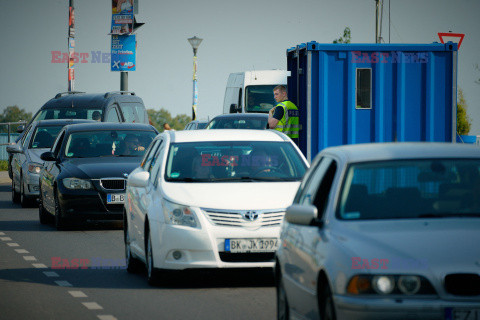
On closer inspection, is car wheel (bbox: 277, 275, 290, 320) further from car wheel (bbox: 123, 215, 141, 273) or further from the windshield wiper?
car wheel (bbox: 123, 215, 141, 273)

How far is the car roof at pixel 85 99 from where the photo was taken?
30.0 metres

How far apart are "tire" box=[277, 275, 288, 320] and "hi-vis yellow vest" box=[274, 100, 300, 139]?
9.59 meters

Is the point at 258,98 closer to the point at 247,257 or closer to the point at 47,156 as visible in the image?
the point at 47,156

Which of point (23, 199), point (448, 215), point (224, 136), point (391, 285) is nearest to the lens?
point (391, 285)

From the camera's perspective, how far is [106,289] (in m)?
12.0

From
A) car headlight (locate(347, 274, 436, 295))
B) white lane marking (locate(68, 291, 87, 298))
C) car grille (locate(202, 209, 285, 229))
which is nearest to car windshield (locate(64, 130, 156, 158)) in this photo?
white lane marking (locate(68, 291, 87, 298))

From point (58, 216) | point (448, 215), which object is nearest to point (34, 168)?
point (58, 216)

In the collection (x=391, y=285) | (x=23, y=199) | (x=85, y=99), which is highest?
(x=85, y=99)

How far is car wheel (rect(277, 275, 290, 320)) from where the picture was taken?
8453mm

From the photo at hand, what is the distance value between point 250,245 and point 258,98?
23.7 meters

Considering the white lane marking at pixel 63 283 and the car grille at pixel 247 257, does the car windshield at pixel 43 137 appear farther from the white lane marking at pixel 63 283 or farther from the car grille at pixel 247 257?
the car grille at pixel 247 257

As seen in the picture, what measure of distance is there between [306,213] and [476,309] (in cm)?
141

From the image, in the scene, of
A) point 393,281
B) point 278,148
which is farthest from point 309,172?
point 278,148

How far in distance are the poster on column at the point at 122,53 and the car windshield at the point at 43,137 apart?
13.7 metres
